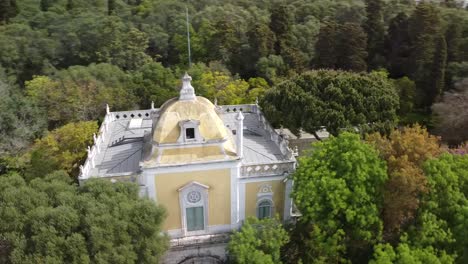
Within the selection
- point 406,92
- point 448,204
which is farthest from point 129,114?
point 406,92

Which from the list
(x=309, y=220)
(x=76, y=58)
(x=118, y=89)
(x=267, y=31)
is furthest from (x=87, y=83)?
(x=309, y=220)

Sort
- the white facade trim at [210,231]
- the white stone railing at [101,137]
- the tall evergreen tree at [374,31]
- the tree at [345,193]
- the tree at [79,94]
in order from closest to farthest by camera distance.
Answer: the tree at [345,193] < the white stone railing at [101,137] < the white facade trim at [210,231] < the tree at [79,94] < the tall evergreen tree at [374,31]

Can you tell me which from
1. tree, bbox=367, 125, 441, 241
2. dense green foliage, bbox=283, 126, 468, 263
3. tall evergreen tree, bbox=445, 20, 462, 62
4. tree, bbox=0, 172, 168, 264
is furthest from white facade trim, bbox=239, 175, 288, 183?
tall evergreen tree, bbox=445, 20, 462, 62

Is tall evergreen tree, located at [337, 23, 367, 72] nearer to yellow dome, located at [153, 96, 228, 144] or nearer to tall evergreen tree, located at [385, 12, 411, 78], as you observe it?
tall evergreen tree, located at [385, 12, 411, 78]

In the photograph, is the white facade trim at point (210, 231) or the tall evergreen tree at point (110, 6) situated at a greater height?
the tall evergreen tree at point (110, 6)

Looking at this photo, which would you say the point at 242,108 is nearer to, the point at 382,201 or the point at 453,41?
the point at 382,201

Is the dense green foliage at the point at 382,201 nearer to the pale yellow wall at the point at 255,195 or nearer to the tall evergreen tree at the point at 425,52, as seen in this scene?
the pale yellow wall at the point at 255,195

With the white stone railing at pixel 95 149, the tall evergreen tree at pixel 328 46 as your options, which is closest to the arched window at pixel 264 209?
the white stone railing at pixel 95 149
